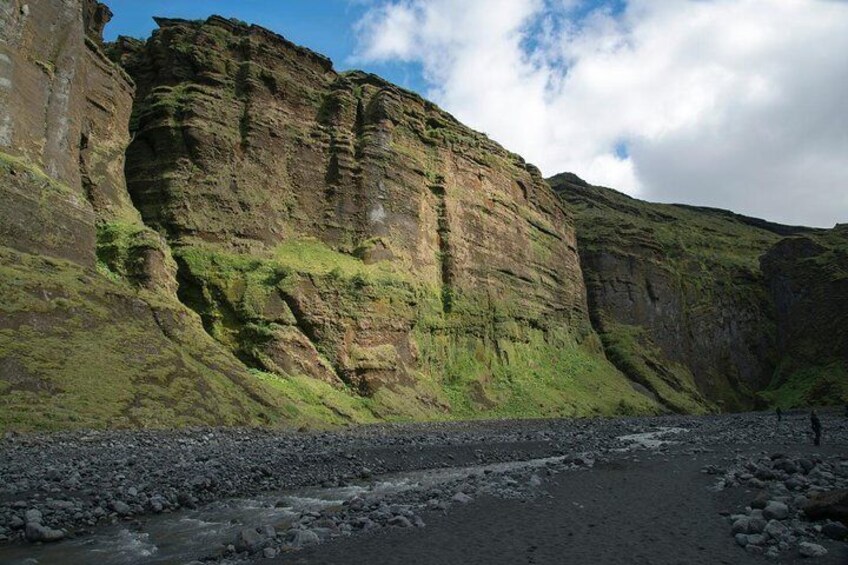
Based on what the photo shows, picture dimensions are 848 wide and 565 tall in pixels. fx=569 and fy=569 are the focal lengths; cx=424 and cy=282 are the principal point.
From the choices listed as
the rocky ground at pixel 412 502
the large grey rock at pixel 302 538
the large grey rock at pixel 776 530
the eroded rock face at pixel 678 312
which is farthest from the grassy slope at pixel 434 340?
the large grey rock at pixel 776 530

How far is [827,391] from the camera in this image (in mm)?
78500

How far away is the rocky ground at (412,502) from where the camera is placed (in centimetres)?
955

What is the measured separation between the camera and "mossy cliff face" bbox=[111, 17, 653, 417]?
143ft

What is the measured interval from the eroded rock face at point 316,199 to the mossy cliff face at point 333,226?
0.16 meters

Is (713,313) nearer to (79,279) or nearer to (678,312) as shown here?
(678,312)

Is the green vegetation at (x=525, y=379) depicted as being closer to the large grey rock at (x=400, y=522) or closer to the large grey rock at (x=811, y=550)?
the large grey rock at (x=400, y=522)

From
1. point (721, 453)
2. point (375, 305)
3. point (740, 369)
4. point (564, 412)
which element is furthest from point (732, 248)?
point (721, 453)

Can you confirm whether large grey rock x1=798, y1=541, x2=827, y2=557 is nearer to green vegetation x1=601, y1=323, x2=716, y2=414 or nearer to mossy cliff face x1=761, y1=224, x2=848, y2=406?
green vegetation x1=601, y1=323, x2=716, y2=414

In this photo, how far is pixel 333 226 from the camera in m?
52.6

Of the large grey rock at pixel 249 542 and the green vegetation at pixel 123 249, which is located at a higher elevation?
the green vegetation at pixel 123 249

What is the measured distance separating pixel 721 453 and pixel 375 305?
30052 millimetres

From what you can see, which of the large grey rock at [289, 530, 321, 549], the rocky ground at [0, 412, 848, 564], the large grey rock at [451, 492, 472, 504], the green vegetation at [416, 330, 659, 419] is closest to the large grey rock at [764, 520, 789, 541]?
the rocky ground at [0, 412, 848, 564]

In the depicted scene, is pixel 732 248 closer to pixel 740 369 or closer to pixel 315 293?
pixel 740 369

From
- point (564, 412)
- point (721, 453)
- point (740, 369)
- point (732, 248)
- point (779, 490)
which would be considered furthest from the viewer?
point (732, 248)
